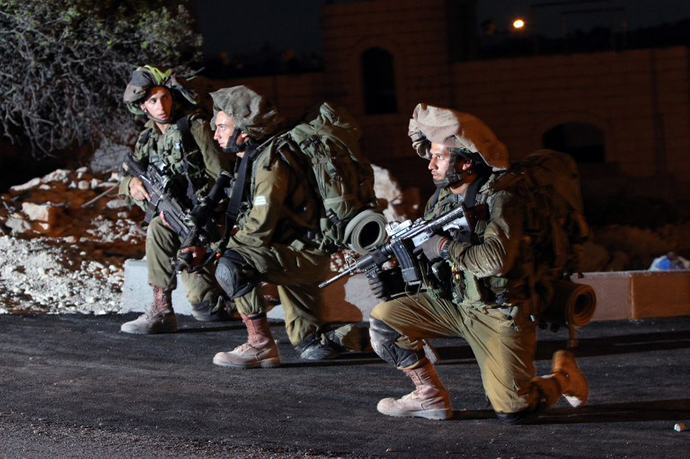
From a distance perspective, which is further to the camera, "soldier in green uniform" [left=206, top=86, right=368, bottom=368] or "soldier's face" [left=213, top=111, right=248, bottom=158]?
"soldier's face" [left=213, top=111, right=248, bottom=158]

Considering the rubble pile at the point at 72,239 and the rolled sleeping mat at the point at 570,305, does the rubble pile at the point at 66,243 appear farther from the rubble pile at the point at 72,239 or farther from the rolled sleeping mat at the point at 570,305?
the rolled sleeping mat at the point at 570,305

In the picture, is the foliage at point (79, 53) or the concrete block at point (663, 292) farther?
the foliage at point (79, 53)

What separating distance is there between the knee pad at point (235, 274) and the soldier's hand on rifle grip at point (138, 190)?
1.39 meters

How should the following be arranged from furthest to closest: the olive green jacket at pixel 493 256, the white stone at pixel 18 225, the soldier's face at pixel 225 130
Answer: the white stone at pixel 18 225, the soldier's face at pixel 225 130, the olive green jacket at pixel 493 256

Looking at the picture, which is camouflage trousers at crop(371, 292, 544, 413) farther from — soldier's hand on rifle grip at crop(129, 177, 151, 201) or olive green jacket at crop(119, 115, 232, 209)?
soldier's hand on rifle grip at crop(129, 177, 151, 201)

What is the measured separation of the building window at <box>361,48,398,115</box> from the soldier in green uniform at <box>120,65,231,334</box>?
68.6 feet

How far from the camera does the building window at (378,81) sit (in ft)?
94.1

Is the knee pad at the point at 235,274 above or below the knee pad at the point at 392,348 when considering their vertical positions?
above

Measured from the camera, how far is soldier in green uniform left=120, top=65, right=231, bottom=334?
769 centimetres

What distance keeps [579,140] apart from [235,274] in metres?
23.6

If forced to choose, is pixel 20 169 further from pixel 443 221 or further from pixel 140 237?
pixel 443 221

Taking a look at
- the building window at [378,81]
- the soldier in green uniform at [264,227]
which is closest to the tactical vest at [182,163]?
the soldier in green uniform at [264,227]

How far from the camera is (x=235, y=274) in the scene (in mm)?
6684

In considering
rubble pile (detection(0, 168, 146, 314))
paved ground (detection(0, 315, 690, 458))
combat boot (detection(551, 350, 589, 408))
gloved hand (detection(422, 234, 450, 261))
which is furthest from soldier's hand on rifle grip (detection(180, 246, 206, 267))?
combat boot (detection(551, 350, 589, 408))
